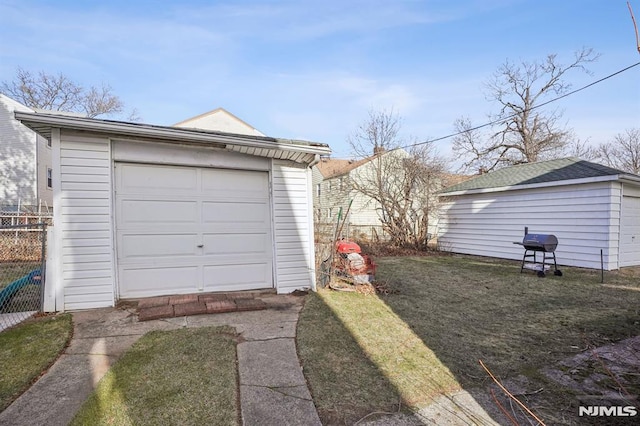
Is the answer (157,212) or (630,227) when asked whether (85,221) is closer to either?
(157,212)

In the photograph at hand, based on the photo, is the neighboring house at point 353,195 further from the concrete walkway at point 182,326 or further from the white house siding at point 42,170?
the white house siding at point 42,170

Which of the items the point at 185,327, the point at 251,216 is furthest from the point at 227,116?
the point at 185,327

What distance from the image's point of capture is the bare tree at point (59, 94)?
2134 cm

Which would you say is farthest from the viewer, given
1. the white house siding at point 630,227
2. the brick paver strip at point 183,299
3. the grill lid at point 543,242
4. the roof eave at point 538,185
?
the white house siding at point 630,227

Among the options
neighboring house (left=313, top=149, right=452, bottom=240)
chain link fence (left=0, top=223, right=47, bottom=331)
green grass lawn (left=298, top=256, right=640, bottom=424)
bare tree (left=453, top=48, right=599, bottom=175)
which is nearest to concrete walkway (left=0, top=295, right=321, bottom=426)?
green grass lawn (left=298, top=256, right=640, bottom=424)

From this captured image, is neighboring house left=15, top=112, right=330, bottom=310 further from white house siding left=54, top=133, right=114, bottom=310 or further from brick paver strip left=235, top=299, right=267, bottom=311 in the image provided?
brick paver strip left=235, top=299, right=267, bottom=311

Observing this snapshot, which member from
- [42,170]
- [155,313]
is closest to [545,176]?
[155,313]

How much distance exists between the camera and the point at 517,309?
499 centimetres

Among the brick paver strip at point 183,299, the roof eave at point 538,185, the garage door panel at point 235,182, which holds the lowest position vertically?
the brick paver strip at point 183,299

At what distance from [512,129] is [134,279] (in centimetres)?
2460

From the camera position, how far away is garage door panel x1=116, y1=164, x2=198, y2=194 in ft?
15.6

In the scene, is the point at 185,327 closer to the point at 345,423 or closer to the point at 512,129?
the point at 345,423
